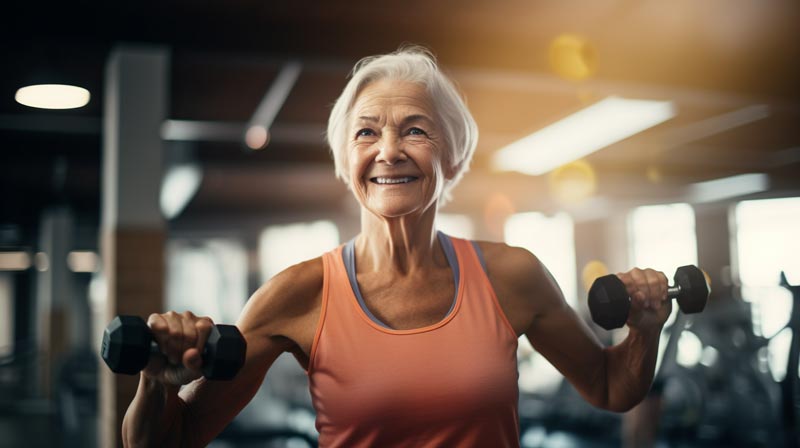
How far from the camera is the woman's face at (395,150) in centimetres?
115

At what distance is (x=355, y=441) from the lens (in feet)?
3.48

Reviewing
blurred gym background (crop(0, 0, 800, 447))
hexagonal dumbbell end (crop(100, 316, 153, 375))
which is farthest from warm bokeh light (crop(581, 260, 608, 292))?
hexagonal dumbbell end (crop(100, 316, 153, 375))

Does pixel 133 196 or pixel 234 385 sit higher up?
pixel 133 196

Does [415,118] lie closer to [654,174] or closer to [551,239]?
[654,174]

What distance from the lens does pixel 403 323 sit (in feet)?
3.68

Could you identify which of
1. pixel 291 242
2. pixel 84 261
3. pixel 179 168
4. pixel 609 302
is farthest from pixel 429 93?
pixel 84 261

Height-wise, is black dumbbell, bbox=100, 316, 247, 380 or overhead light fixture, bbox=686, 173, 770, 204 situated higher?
overhead light fixture, bbox=686, 173, 770, 204

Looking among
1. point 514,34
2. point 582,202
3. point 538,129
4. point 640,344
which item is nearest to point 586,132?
point 538,129

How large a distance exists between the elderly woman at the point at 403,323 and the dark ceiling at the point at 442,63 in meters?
1.71

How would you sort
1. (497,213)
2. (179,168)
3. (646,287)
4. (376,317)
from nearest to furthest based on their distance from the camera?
1. (376,317)
2. (646,287)
3. (179,168)
4. (497,213)

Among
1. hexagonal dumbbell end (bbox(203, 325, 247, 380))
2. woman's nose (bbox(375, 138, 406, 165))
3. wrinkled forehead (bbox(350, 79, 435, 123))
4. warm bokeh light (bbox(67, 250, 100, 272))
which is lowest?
hexagonal dumbbell end (bbox(203, 325, 247, 380))

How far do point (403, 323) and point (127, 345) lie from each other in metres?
0.42

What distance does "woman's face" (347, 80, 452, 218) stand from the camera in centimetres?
115

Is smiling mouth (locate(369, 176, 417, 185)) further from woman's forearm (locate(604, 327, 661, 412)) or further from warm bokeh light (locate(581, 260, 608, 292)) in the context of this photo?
warm bokeh light (locate(581, 260, 608, 292))
